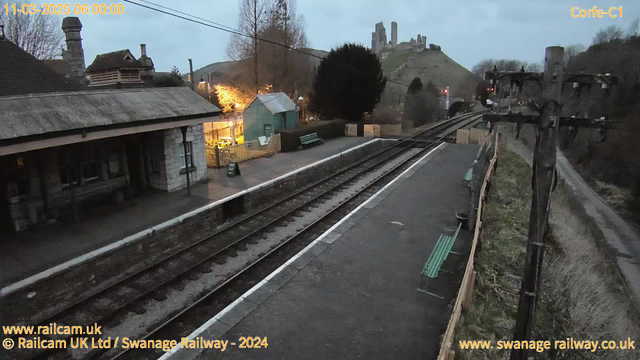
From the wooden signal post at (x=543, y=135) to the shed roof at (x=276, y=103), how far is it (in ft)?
68.9

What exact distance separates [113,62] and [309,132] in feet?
39.4

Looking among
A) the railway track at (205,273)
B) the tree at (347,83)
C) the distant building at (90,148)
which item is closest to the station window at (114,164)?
the distant building at (90,148)

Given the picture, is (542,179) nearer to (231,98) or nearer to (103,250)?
(103,250)

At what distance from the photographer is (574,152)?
37.4m

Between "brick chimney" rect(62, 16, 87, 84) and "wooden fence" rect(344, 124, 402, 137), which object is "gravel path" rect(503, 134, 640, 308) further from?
"brick chimney" rect(62, 16, 87, 84)

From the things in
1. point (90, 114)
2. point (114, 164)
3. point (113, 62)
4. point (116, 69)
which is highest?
point (113, 62)

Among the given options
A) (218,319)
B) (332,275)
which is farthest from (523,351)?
(218,319)

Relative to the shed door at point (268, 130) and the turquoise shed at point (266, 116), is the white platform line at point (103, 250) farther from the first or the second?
the turquoise shed at point (266, 116)

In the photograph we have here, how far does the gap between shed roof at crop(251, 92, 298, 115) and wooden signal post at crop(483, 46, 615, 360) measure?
21012mm

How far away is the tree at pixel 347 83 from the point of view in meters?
31.4

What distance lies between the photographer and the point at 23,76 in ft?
46.9

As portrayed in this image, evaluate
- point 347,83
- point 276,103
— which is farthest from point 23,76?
point 347,83

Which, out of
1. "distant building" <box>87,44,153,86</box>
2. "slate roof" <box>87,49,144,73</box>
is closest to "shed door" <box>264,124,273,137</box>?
"distant building" <box>87,44,153,86</box>

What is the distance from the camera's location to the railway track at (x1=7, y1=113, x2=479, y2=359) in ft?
25.2
